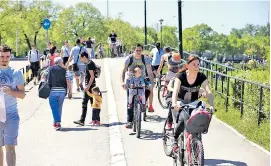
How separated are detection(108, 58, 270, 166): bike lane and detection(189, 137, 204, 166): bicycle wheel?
130 centimetres

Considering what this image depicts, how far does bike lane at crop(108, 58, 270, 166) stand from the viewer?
7.74 m

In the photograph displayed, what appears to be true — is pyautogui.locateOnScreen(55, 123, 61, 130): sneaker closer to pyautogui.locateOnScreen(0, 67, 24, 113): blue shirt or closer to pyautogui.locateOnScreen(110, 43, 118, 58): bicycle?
pyautogui.locateOnScreen(0, 67, 24, 113): blue shirt

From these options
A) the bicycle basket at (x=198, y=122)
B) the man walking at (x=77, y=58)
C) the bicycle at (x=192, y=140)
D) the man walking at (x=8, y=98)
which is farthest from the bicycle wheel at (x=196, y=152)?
the man walking at (x=77, y=58)

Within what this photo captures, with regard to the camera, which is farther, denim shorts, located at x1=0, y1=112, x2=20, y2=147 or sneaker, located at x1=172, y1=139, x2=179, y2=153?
sneaker, located at x1=172, y1=139, x2=179, y2=153

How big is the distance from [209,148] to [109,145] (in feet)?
6.07

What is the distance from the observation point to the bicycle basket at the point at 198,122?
618 centimetres

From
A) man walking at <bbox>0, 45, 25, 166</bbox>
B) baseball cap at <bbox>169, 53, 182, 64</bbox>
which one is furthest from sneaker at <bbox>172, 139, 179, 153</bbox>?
baseball cap at <bbox>169, 53, 182, 64</bbox>

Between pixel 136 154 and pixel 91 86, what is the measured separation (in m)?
3.56

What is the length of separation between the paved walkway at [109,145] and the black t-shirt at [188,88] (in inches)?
49.1

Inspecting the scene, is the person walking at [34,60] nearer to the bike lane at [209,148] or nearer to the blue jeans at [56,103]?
the bike lane at [209,148]

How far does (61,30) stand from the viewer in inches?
3236

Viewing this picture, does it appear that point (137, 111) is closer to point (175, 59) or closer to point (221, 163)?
point (221, 163)

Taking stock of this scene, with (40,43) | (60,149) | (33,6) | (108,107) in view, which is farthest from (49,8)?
(60,149)

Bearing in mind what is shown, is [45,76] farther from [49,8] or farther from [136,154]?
[49,8]
